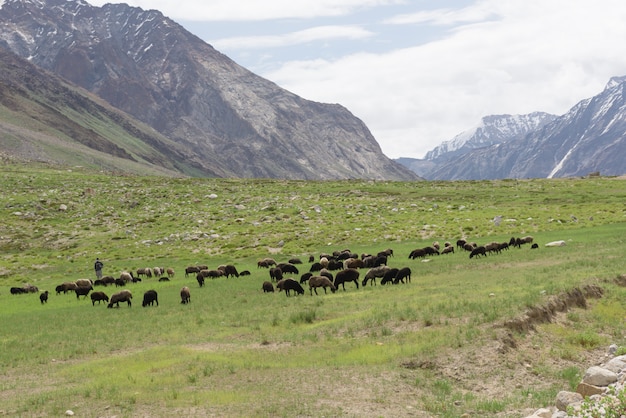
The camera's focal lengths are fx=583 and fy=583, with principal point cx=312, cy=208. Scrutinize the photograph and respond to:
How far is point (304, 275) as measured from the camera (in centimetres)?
3822

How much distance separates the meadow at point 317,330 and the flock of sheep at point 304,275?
2.85 ft

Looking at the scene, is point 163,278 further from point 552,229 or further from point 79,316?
point 552,229

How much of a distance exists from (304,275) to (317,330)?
14763 mm

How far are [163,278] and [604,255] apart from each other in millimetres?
31892

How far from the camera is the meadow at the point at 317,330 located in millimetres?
16391

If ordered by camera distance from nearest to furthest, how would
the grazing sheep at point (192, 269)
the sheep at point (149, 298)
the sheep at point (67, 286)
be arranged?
the sheep at point (149, 298) → the sheep at point (67, 286) → the grazing sheep at point (192, 269)

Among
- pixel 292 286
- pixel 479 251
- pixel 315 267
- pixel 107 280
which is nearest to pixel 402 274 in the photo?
pixel 292 286

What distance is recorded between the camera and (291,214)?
74.7m

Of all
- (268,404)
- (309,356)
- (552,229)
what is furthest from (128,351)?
(552,229)

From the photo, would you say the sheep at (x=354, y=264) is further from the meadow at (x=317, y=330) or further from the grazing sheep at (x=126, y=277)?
the grazing sheep at (x=126, y=277)

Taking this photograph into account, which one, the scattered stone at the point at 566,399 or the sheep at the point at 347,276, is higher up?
the sheep at the point at 347,276

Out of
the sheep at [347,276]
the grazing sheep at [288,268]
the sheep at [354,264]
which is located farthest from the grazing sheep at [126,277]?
the sheep at [347,276]

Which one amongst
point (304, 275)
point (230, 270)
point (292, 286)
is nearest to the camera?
point (292, 286)

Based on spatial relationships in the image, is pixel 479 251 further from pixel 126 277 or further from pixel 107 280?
pixel 107 280
